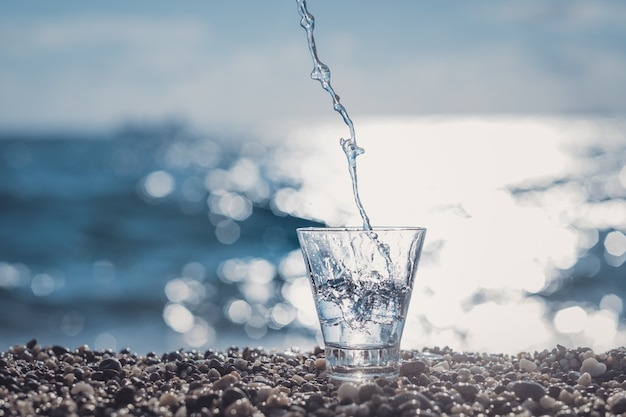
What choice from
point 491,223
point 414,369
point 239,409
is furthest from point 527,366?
point 491,223

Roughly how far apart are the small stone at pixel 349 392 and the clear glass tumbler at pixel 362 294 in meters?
0.33

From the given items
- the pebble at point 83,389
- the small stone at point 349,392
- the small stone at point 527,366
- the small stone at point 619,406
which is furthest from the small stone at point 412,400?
the pebble at point 83,389

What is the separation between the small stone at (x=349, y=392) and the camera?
8.69ft

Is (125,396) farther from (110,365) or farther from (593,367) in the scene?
(593,367)

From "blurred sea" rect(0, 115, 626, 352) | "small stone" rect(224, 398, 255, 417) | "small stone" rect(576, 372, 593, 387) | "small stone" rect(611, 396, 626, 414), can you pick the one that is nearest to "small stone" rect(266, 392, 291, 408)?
"small stone" rect(224, 398, 255, 417)

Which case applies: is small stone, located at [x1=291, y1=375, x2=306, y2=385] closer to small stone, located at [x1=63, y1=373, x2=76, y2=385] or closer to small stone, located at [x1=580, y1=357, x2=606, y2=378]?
small stone, located at [x1=63, y1=373, x2=76, y2=385]

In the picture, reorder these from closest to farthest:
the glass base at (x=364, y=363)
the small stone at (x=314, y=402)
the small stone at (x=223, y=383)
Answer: the small stone at (x=314, y=402) → the small stone at (x=223, y=383) → the glass base at (x=364, y=363)

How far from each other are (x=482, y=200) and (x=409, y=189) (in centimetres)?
255

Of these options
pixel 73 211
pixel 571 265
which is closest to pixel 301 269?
pixel 571 265

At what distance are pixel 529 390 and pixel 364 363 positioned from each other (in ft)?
1.92

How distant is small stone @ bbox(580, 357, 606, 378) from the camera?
3.20m

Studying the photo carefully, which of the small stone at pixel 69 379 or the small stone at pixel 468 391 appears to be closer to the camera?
the small stone at pixel 468 391

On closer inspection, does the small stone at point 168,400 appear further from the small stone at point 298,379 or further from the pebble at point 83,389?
the small stone at point 298,379

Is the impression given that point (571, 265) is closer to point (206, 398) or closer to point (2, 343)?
point (2, 343)
